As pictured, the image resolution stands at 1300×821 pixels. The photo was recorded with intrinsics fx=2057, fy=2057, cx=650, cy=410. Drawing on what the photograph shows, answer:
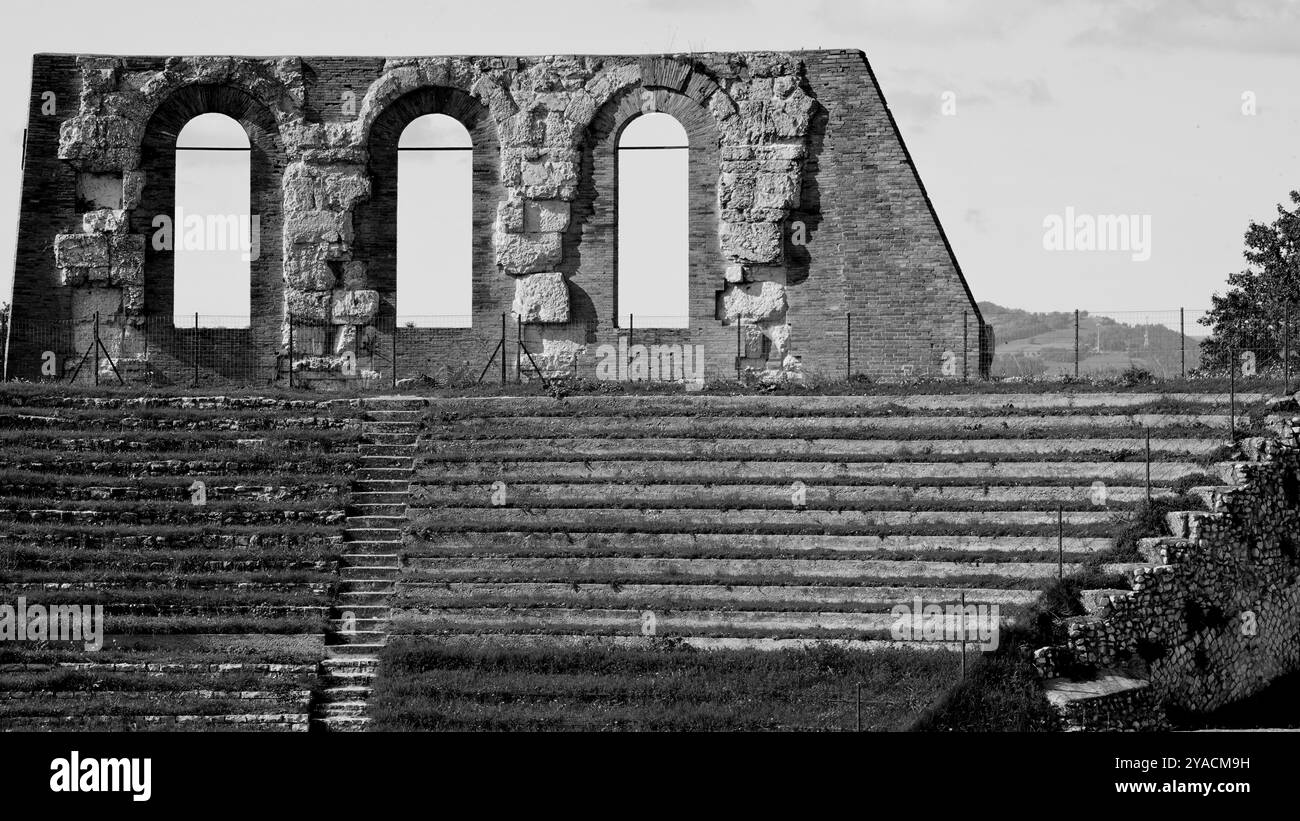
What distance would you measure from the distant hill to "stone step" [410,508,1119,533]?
35253 mm

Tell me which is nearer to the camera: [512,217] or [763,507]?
[763,507]

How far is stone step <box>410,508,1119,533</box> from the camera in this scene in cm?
2906

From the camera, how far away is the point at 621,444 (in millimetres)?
32125

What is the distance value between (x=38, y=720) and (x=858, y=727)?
968 cm

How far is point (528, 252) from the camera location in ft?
124

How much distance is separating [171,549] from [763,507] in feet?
27.8

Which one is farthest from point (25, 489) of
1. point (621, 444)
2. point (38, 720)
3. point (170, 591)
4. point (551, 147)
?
point (551, 147)

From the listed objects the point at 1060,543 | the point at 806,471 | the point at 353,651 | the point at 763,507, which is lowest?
the point at 353,651

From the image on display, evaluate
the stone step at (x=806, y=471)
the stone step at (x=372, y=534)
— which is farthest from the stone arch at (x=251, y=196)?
the stone step at (x=372, y=534)

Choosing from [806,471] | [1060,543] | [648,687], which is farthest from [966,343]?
[648,687]

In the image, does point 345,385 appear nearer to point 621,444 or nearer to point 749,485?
point 621,444

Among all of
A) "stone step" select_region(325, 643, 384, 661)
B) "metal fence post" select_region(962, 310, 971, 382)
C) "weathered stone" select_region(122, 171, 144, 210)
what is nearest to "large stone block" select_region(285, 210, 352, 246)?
"weathered stone" select_region(122, 171, 144, 210)

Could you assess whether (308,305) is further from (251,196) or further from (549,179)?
(549,179)
